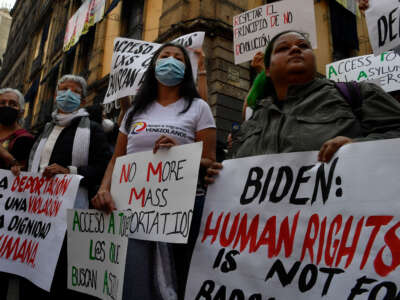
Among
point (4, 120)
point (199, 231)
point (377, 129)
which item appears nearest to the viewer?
point (377, 129)

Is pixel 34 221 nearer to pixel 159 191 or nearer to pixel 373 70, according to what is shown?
pixel 159 191

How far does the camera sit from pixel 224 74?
718 centimetres

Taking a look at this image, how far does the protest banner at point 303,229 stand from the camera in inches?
38.5

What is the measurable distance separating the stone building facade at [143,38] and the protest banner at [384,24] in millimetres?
2503

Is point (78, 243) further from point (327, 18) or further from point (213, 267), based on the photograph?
point (327, 18)

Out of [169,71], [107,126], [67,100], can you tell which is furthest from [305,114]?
[67,100]

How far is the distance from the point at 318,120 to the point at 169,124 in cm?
78

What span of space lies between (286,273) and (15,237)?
1.81 meters

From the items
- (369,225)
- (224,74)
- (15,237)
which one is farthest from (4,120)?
(224,74)

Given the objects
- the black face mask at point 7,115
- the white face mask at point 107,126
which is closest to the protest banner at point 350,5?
the white face mask at point 107,126

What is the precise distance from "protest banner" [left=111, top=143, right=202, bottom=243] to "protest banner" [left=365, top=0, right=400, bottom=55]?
4.88 feet

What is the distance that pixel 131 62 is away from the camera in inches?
123

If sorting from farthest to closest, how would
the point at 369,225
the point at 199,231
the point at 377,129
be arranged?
the point at 199,231, the point at 377,129, the point at 369,225

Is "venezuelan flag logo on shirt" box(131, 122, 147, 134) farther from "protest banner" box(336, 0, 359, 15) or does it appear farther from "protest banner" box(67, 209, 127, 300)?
"protest banner" box(336, 0, 359, 15)
